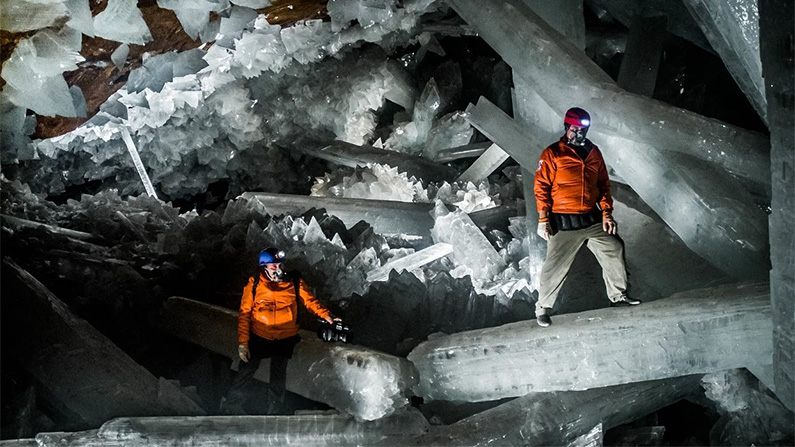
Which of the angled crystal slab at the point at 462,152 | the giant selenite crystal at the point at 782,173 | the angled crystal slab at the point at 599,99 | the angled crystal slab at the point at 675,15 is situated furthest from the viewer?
the angled crystal slab at the point at 462,152

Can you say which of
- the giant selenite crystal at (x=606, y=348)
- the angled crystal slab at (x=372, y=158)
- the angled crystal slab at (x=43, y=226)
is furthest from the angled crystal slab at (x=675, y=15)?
the angled crystal slab at (x=43, y=226)

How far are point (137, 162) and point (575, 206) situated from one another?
497 cm

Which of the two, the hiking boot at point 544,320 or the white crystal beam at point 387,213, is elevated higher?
the hiking boot at point 544,320

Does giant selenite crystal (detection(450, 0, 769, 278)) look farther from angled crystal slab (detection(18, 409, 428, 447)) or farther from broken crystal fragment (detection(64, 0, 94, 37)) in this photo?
broken crystal fragment (detection(64, 0, 94, 37))

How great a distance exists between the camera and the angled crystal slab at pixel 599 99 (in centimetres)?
311

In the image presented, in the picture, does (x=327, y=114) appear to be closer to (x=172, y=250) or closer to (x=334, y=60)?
(x=334, y=60)

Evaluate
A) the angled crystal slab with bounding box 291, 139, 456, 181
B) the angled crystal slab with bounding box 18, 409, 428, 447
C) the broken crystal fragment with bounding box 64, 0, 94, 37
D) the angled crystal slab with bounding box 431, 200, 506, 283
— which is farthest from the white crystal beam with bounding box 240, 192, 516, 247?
the angled crystal slab with bounding box 18, 409, 428, 447

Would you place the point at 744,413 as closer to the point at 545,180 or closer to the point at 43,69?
the point at 545,180

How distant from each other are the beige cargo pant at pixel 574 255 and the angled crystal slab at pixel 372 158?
11.3ft

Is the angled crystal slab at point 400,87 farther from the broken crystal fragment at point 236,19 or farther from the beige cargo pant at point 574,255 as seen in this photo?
the beige cargo pant at point 574,255

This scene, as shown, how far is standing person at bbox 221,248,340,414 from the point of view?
320 cm

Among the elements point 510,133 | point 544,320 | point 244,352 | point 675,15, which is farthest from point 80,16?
point 675,15

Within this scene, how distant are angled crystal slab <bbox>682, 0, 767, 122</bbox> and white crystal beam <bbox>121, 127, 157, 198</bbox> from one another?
4.96 m

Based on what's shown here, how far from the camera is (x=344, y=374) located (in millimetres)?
3045
